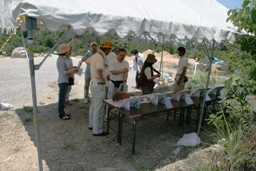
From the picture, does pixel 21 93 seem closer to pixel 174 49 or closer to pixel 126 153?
pixel 126 153

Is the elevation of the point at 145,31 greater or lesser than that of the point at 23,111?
greater

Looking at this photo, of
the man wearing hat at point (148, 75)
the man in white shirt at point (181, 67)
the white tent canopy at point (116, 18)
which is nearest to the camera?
the white tent canopy at point (116, 18)

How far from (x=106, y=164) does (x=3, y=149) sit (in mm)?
1708

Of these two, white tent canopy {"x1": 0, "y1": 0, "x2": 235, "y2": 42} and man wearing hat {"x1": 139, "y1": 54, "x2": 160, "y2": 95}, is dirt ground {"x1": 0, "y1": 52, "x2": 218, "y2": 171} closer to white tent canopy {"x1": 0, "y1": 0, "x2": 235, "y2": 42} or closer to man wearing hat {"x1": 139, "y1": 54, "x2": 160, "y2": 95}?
man wearing hat {"x1": 139, "y1": 54, "x2": 160, "y2": 95}

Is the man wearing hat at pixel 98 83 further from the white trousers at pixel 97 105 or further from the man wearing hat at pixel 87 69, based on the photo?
the man wearing hat at pixel 87 69

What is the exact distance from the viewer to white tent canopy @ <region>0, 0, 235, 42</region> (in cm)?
262

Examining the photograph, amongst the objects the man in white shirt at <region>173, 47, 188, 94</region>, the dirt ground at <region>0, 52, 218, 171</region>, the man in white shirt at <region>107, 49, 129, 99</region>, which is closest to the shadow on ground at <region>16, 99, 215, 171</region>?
the dirt ground at <region>0, 52, 218, 171</region>

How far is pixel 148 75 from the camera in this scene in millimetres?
4508

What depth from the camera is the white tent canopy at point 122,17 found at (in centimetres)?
262

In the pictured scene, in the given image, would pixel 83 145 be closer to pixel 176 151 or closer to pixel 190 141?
A: pixel 176 151

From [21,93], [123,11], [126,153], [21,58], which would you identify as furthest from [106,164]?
[21,58]

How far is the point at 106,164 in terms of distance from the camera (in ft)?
10.7

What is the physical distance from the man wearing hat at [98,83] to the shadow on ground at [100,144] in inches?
10.1

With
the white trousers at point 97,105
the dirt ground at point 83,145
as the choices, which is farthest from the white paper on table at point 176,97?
the white trousers at point 97,105
